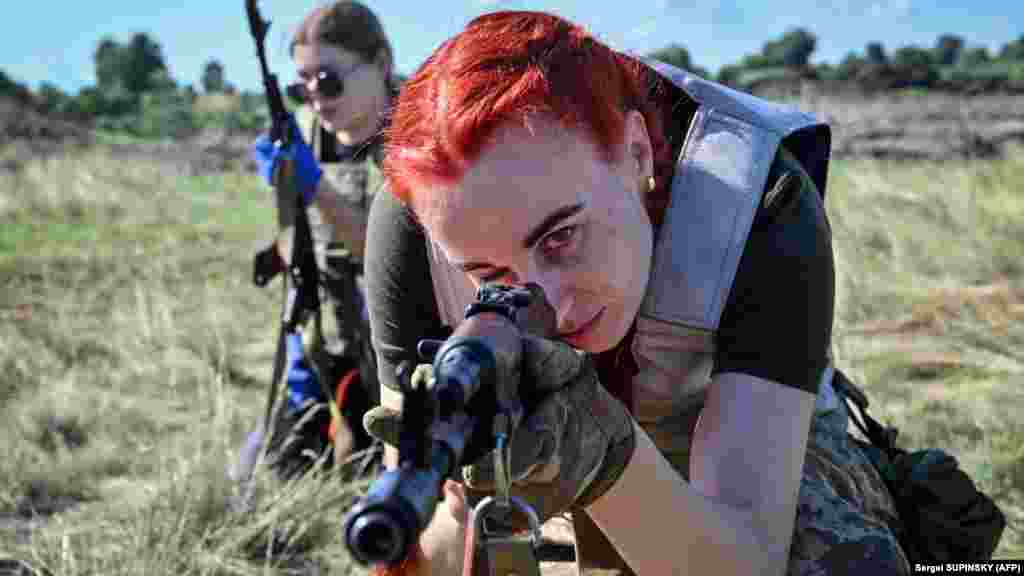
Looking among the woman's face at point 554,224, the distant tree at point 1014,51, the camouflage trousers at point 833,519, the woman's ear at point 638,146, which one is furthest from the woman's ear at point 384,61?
the distant tree at point 1014,51

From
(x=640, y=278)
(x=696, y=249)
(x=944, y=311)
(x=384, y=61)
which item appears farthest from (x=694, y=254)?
(x=944, y=311)

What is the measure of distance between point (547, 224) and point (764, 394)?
0.50 metres

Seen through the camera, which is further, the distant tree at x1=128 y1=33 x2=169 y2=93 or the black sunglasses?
the distant tree at x1=128 y1=33 x2=169 y2=93

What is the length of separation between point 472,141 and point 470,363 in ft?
2.00

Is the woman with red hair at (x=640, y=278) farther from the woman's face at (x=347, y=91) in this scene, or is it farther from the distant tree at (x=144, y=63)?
the distant tree at (x=144, y=63)

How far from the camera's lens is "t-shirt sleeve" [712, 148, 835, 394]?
1.96 meters

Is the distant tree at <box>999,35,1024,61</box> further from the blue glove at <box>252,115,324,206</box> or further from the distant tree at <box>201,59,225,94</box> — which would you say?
the blue glove at <box>252,115,324,206</box>

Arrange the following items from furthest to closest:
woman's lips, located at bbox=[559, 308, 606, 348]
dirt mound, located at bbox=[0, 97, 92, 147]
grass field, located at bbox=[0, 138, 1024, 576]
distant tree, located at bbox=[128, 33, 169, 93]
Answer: distant tree, located at bbox=[128, 33, 169, 93] → dirt mound, located at bbox=[0, 97, 92, 147] → grass field, located at bbox=[0, 138, 1024, 576] → woman's lips, located at bbox=[559, 308, 606, 348]

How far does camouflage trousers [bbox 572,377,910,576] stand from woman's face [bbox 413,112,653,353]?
1.78ft

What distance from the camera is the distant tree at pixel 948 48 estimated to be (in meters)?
46.7

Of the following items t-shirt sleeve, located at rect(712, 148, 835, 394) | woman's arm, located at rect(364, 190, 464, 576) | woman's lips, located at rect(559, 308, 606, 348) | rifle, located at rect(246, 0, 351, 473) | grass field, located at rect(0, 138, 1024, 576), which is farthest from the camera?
rifle, located at rect(246, 0, 351, 473)

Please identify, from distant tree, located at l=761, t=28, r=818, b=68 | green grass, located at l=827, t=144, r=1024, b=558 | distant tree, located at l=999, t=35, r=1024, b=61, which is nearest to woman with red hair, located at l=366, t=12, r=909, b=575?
green grass, located at l=827, t=144, r=1024, b=558

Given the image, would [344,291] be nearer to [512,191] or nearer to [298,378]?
[298,378]

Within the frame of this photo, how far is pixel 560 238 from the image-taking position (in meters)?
1.76
